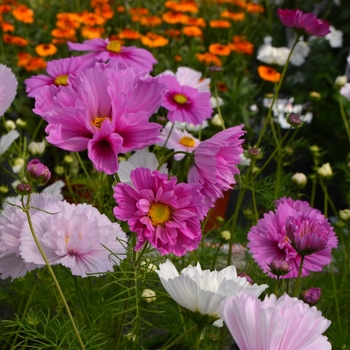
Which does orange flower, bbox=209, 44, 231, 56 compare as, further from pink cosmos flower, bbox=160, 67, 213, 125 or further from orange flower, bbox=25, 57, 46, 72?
pink cosmos flower, bbox=160, 67, 213, 125

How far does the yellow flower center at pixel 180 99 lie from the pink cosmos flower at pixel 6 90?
268 mm

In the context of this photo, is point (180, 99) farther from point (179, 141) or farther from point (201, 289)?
point (201, 289)

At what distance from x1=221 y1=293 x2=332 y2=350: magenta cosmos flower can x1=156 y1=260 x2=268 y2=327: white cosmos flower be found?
0.05 meters

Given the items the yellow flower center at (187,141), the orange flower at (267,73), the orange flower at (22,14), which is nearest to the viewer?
the yellow flower center at (187,141)

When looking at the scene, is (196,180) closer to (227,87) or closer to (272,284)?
(272,284)

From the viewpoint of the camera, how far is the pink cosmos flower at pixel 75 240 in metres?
0.54

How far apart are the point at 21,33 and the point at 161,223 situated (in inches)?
76.3

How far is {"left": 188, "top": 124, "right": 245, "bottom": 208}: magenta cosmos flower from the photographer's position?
48cm

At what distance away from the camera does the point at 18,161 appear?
1002 millimetres

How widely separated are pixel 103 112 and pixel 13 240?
0.59ft

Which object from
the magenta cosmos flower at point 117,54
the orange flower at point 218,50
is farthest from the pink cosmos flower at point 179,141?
the orange flower at point 218,50

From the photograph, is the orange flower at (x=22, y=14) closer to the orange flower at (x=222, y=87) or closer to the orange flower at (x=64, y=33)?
the orange flower at (x=64, y=33)

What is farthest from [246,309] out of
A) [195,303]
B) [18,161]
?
[18,161]

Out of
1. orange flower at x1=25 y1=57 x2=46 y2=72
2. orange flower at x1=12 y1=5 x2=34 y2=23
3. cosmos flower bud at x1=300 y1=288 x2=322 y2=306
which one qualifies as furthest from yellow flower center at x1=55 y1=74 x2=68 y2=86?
orange flower at x1=12 y1=5 x2=34 y2=23
